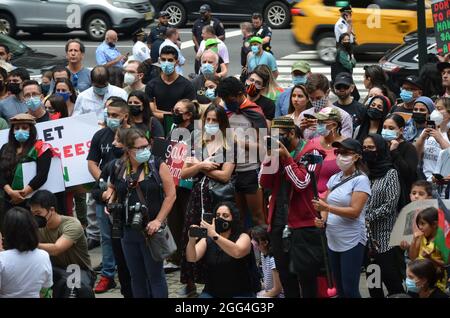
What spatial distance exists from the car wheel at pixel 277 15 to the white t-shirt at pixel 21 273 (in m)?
19.0

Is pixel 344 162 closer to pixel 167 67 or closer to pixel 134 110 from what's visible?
pixel 134 110

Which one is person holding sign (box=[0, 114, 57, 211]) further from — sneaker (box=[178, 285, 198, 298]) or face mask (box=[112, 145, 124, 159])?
sneaker (box=[178, 285, 198, 298])

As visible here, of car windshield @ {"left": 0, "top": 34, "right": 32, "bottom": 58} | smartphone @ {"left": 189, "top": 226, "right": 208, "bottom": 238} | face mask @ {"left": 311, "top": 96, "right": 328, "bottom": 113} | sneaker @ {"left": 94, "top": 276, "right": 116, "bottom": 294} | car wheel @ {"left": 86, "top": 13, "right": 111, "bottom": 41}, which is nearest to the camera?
smartphone @ {"left": 189, "top": 226, "right": 208, "bottom": 238}

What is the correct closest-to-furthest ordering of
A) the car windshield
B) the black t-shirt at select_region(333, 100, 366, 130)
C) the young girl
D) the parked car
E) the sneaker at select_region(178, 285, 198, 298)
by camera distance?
the young girl
the sneaker at select_region(178, 285, 198, 298)
the black t-shirt at select_region(333, 100, 366, 130)
the car windshield
the parked car

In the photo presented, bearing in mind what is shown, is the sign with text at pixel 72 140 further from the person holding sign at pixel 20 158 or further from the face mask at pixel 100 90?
the person holding sign at pixel 20 158

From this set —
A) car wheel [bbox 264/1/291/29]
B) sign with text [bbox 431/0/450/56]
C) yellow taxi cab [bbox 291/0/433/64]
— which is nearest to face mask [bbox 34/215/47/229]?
sign with text [bbox 431/0/450/56]

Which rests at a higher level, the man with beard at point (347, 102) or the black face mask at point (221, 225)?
the man with beard at point (347, 102)

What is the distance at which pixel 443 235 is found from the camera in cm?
987

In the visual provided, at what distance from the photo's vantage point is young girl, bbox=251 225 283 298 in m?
10.9

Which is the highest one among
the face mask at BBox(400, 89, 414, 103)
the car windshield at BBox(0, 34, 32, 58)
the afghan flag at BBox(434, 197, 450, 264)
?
the face mask at BBox(400, 89, 414, 103)

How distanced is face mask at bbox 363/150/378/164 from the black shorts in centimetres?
125

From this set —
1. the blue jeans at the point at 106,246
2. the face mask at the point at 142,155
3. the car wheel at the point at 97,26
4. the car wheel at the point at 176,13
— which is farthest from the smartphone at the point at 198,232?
the car wheel at the point at 176,13

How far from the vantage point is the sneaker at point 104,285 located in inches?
459
